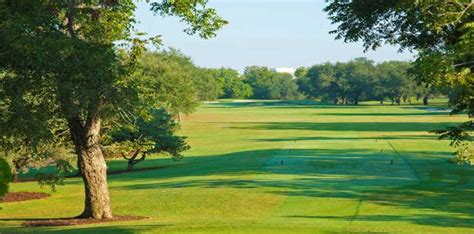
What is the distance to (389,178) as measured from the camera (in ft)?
137

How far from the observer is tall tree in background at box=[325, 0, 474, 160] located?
497 inches

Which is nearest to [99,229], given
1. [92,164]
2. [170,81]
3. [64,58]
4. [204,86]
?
[92,164]

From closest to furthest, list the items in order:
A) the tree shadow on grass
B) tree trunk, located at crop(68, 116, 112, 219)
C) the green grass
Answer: the tree shadow on grass, the green grass, tree trunk, located at crop(68, 116, 112, 219)

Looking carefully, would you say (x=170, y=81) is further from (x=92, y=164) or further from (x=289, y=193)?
(x=92, y=164)

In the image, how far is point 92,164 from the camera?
25.8 meters

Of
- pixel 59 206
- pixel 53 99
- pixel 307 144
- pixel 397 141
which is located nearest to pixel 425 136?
pixel 397 141

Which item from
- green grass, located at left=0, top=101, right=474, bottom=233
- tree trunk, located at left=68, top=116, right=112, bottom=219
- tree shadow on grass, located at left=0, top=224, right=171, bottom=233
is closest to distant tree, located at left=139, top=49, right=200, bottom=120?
green grass, located at left=0, top=101, right=474, bottom=233

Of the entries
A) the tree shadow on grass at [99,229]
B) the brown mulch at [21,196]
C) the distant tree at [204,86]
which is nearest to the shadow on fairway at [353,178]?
the brown mulch at [21,196]

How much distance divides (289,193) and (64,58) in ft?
67.8

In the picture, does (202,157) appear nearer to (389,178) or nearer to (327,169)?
(327,169)

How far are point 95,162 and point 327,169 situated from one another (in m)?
24.5

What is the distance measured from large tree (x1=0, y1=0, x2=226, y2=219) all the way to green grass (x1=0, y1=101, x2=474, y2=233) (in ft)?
14.5

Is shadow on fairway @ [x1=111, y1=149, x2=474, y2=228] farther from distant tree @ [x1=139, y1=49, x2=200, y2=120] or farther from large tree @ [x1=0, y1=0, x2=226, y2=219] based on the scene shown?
distant tree @ [x1=139, y1=49, x2=200, y2=120]

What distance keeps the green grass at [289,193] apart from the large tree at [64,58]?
4.43 metres
